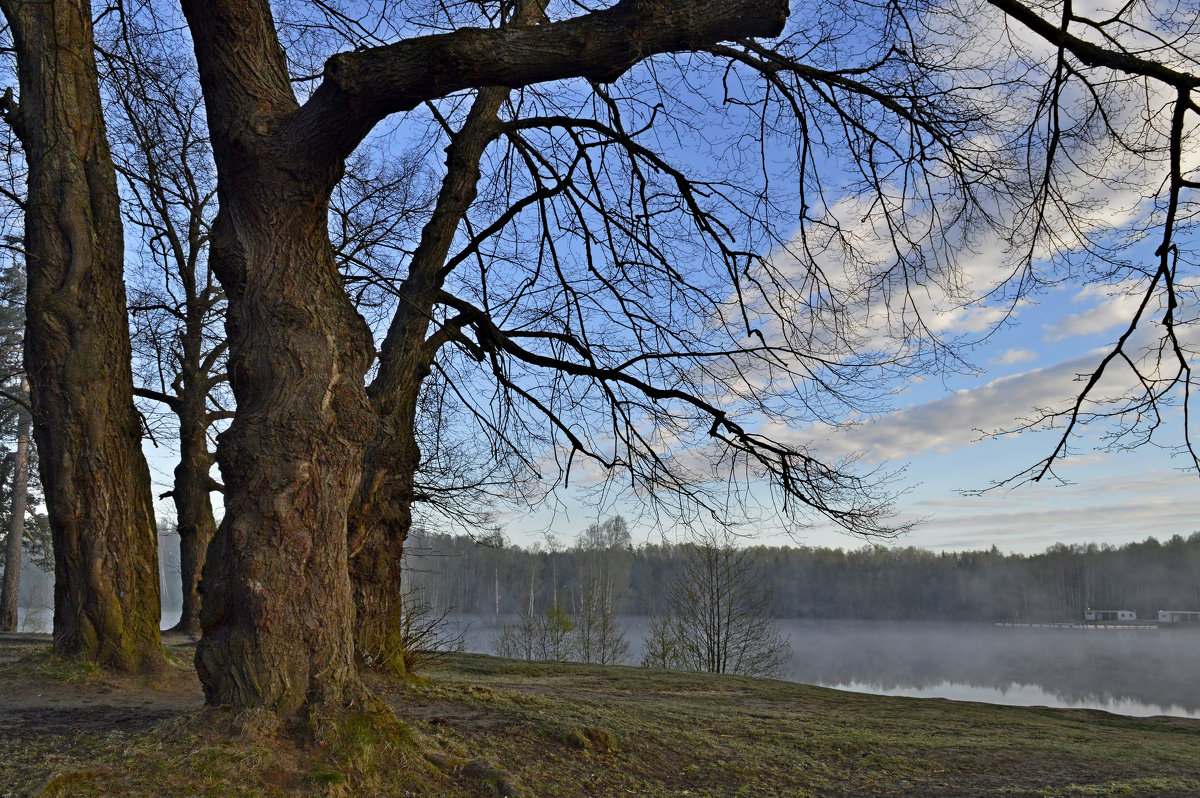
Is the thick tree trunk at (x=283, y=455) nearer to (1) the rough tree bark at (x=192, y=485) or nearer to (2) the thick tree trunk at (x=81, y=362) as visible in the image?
(2) the thick tree trunk at (x=81, y=362)

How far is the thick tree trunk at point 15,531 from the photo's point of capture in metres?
20.6

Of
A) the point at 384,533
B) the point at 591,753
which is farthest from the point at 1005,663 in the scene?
the point at 591,753

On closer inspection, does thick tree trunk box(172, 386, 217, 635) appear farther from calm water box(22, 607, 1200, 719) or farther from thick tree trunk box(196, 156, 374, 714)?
thick tree trunk box(196, 156, 374, 714)

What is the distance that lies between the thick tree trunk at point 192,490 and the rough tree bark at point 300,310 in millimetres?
10524

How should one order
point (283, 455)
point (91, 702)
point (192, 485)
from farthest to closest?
point (192, 485)
point (91, 702)
point (283, 455)

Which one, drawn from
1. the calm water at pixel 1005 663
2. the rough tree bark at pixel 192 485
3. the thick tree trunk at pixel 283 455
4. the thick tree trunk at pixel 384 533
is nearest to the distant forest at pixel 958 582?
the calm water at pixel 1005 663

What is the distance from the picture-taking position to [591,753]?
173 inches

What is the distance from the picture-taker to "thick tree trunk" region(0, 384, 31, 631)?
67.7 ft

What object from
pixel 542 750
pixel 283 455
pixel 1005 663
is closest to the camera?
pixel 283 455

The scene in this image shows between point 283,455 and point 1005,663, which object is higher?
point 283,455

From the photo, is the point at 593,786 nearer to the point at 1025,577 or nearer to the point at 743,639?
the point at 743,639

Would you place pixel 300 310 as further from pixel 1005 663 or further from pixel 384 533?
pixel 1005 663

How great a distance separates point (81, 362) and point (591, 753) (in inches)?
203

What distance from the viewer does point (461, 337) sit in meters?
7.79
